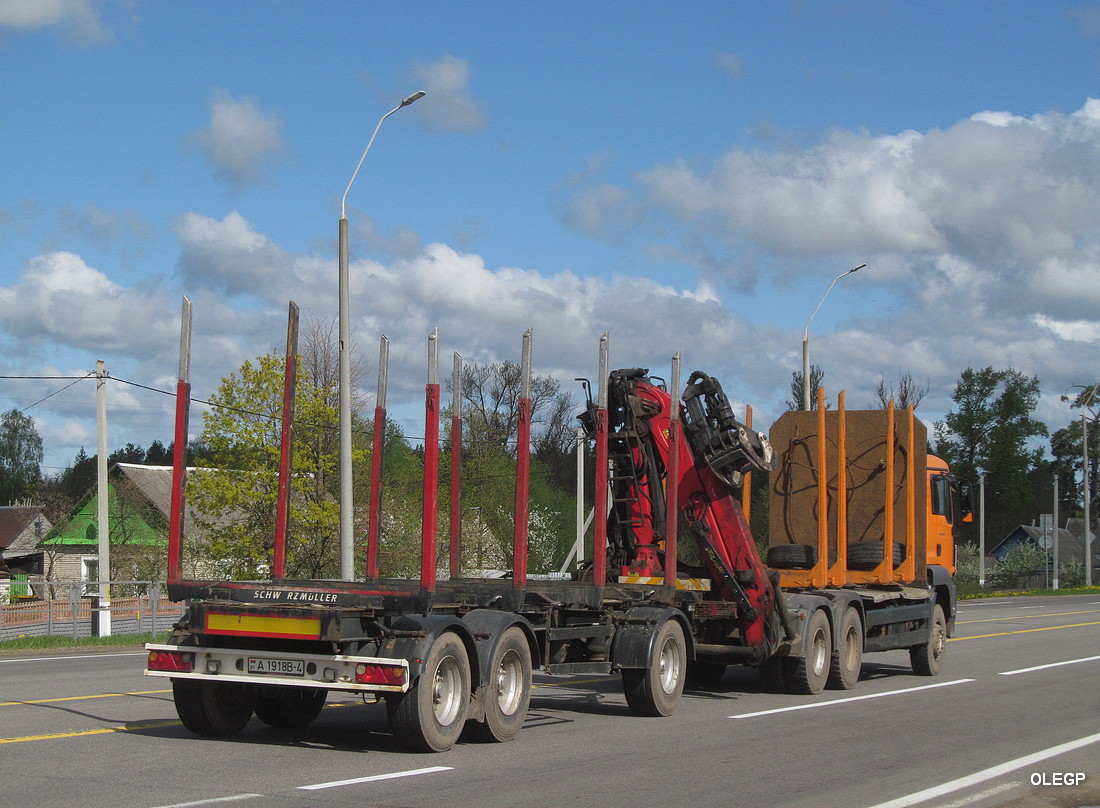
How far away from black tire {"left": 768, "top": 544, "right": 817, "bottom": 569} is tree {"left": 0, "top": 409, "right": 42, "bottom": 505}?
116m

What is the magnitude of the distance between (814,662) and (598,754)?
6.13 meters

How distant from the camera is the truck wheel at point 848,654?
1580 centimetres

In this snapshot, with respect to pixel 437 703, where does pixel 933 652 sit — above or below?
below

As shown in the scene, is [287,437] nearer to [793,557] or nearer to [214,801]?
[214,801]

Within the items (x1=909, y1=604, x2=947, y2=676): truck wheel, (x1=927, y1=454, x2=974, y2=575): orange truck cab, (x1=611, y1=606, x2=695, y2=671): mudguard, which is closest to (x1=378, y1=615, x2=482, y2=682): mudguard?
(x1=611, y1=606, x2=695, y2=671): mudguard

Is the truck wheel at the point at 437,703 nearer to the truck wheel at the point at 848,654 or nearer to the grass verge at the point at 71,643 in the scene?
the truck wheel at the point at 848,654

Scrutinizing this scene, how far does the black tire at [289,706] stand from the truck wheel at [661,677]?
3.10m

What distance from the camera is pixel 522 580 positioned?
1100 centimetres

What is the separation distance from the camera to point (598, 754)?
390 inches

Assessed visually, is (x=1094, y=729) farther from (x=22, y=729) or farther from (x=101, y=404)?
(x=101, y=404)

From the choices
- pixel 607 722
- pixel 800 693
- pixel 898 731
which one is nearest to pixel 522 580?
pixel 607 722

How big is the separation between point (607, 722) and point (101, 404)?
19.9 meters

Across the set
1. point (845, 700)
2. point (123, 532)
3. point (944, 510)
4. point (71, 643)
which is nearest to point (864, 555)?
point (944, 510)

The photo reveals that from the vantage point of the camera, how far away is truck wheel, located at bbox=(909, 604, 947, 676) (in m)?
18.5
